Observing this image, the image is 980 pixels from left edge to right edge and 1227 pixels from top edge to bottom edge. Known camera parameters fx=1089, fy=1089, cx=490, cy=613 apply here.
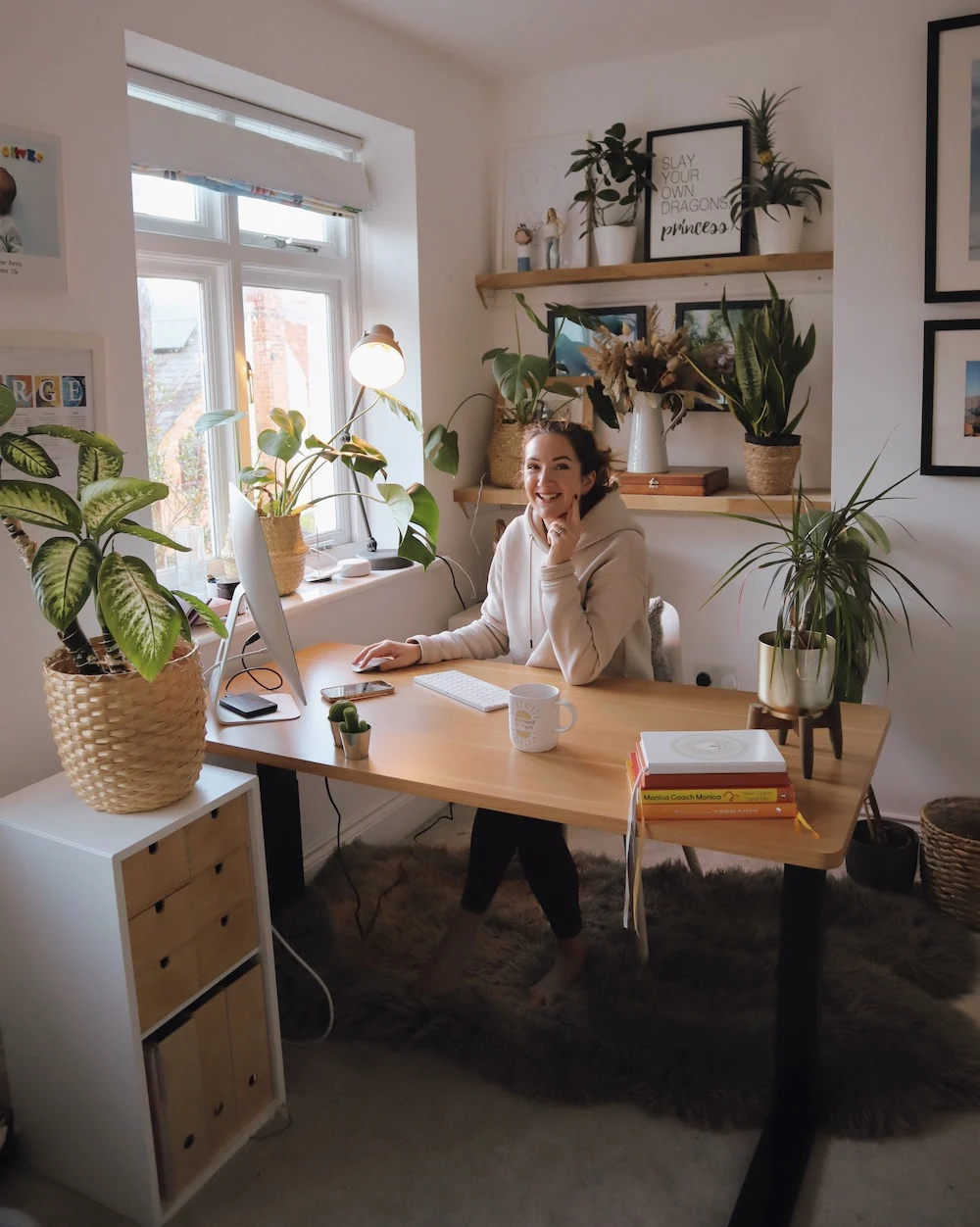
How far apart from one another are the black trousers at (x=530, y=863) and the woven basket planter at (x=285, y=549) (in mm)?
911

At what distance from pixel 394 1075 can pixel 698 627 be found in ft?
6.31

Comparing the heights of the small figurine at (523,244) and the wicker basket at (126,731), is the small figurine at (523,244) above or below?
above

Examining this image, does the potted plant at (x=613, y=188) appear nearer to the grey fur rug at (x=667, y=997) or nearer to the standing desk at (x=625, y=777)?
the standing desk at (x=625, y=777)

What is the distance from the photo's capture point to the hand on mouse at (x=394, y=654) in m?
2.58

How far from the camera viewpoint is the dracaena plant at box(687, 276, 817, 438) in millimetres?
3207

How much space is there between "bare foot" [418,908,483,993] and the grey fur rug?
0.14 ft

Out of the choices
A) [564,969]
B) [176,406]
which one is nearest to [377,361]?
[176,406]

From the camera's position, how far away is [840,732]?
1.98 m

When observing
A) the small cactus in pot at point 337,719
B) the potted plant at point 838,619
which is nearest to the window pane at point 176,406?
the small cactus in pot at point 337,719

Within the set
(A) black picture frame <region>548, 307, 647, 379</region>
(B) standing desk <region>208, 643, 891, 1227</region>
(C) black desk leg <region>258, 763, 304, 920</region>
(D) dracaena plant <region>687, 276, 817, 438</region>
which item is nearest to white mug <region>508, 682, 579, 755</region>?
(B) standing desk <region>208, 643, 891, 1227</region>

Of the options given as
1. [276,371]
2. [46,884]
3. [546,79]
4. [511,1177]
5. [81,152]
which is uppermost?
[546,79]

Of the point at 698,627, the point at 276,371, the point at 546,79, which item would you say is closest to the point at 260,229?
the point at 276,371

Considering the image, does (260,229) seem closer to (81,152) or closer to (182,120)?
(182,120)

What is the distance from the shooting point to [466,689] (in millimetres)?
2404
